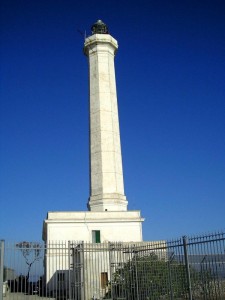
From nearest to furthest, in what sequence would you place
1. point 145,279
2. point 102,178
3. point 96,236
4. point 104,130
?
point 145,279, point 96,236, point 102,178, point 104,130

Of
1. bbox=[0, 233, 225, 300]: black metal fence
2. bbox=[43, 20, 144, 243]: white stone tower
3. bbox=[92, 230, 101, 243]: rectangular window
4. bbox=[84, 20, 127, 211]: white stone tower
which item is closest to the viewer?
bbox=[0, 233, 225, 300]: black metal fence

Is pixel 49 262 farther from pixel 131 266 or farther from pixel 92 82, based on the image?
pixel 92 82

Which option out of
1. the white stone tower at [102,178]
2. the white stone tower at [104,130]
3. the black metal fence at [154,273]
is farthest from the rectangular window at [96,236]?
the black metal fence at [154,273]

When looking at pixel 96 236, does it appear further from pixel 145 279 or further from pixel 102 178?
pixel 145 279

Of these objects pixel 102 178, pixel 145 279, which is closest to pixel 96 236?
pixel 102 178

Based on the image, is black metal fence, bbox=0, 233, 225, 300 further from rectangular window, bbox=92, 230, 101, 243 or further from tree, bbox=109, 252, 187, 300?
rectangular window, bbox=92, 230, 101, 243

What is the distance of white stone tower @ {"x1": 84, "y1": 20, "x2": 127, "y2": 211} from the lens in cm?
3509

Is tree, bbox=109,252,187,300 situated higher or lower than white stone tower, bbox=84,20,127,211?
lower

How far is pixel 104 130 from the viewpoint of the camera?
36844mm

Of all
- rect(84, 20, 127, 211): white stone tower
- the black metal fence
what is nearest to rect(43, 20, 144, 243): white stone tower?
rect(84, 20, 127, 211): white stone tower

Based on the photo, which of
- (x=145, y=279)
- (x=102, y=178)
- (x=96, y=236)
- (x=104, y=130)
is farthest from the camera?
(x=104, y=130)

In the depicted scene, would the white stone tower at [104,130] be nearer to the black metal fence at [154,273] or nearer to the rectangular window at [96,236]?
the rectangular window at [96,236]

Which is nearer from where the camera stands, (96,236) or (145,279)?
(145,279)

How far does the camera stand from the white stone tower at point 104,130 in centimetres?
3509
